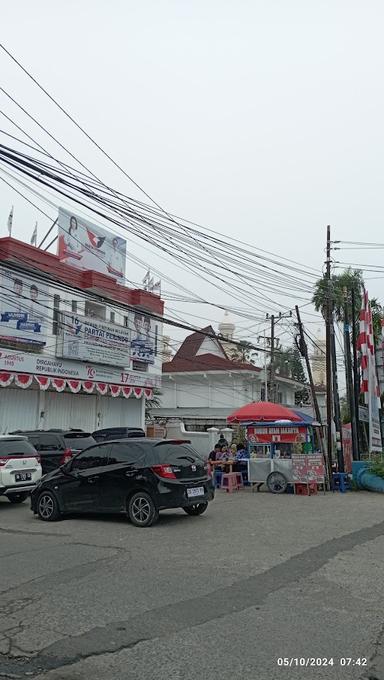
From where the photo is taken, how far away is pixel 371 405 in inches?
767

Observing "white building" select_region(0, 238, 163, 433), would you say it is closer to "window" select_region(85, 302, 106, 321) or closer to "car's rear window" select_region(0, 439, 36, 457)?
"window" select_region(85, 302, 106, 321)

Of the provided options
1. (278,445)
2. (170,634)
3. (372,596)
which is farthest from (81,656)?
(278,445)

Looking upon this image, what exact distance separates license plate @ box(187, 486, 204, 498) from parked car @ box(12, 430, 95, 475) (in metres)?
6.54

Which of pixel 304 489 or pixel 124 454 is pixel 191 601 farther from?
pixel 304 489

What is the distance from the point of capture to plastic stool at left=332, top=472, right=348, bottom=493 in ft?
58.0

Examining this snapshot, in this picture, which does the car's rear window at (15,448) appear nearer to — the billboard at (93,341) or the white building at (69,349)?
the white building at (69,349)

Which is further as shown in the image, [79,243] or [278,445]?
[79,243]

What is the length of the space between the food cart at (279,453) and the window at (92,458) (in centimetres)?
643

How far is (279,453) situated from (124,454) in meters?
7.00

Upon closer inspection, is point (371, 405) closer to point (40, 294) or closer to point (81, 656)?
point (40, 294)

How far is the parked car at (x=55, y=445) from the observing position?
678 inches

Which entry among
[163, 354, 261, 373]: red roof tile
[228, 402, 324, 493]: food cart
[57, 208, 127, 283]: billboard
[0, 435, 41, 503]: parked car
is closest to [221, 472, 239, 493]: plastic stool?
[228, 402, 324, 493]: food cart

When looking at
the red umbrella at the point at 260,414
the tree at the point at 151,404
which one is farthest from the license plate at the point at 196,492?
the tree at the point at 151,404

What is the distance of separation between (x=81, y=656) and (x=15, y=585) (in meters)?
2.46
